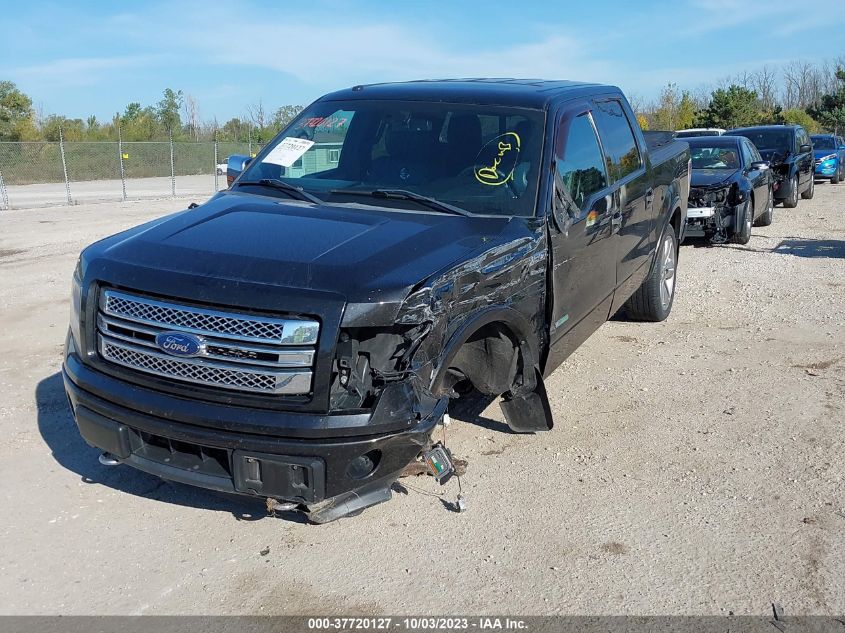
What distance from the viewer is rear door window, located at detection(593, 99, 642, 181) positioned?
5.27m

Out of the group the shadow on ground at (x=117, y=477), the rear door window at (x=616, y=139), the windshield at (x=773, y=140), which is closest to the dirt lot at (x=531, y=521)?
the shadow on ground at (x=117, y=477)

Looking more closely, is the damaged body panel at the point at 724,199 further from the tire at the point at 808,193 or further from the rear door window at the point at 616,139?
the tire at the point at 808,193

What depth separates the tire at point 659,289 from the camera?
681cm

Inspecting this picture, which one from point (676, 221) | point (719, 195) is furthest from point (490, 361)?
point (719, 195)

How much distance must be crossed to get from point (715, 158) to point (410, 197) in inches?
369

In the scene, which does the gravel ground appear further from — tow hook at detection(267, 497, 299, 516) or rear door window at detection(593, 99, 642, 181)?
tow hook at detection(267, 497, 299, 516)

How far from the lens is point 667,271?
722cm

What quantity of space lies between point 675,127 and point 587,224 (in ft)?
143

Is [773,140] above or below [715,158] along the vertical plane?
above

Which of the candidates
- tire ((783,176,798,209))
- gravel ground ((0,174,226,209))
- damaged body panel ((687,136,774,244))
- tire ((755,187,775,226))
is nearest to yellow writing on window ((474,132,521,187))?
damaged body panel ((687,136,774,244))

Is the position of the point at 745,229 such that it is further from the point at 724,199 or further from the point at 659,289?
the point at 659,289

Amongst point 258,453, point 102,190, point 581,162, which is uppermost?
point 581,162

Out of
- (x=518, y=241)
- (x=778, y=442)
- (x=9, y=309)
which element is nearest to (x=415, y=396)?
(x=518, y=241)

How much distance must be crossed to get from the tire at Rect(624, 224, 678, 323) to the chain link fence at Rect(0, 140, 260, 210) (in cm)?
1946
